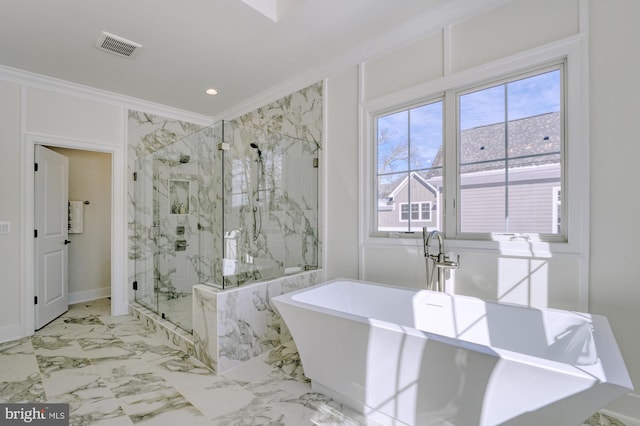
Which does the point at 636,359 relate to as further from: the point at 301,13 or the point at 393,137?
the point at 301,13

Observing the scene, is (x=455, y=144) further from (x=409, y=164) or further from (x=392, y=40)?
(x=392, y=40)

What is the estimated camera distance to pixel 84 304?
416 centimetres

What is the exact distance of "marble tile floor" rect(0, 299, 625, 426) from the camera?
1777 mm

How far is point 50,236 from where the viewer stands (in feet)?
11.5

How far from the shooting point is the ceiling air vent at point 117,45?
2523mm

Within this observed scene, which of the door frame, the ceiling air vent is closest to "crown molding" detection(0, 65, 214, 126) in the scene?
the door frame

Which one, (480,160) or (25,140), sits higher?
(25,140)

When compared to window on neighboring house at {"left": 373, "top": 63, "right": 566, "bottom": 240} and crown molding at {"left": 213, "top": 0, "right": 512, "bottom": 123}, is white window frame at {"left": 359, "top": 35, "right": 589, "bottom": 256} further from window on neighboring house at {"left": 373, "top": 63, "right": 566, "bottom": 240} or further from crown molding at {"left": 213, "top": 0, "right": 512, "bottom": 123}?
crown molding at {"left": 213, "top": 0, "right": 512, "bottom": 123}

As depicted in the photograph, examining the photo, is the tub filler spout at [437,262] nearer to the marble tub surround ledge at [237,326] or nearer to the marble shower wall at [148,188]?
the marble tub surround ledge at [237,326]

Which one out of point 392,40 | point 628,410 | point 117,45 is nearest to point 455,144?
point 392,40

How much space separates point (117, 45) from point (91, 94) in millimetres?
1249

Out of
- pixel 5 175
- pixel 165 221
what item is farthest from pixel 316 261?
pixel 5 175

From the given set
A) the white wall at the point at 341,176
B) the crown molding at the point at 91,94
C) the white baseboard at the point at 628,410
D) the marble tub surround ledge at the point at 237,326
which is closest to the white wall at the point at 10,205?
the crown molding at the point at 91,94

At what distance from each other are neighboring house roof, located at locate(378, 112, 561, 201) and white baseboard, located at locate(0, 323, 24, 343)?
4148 millimetres
